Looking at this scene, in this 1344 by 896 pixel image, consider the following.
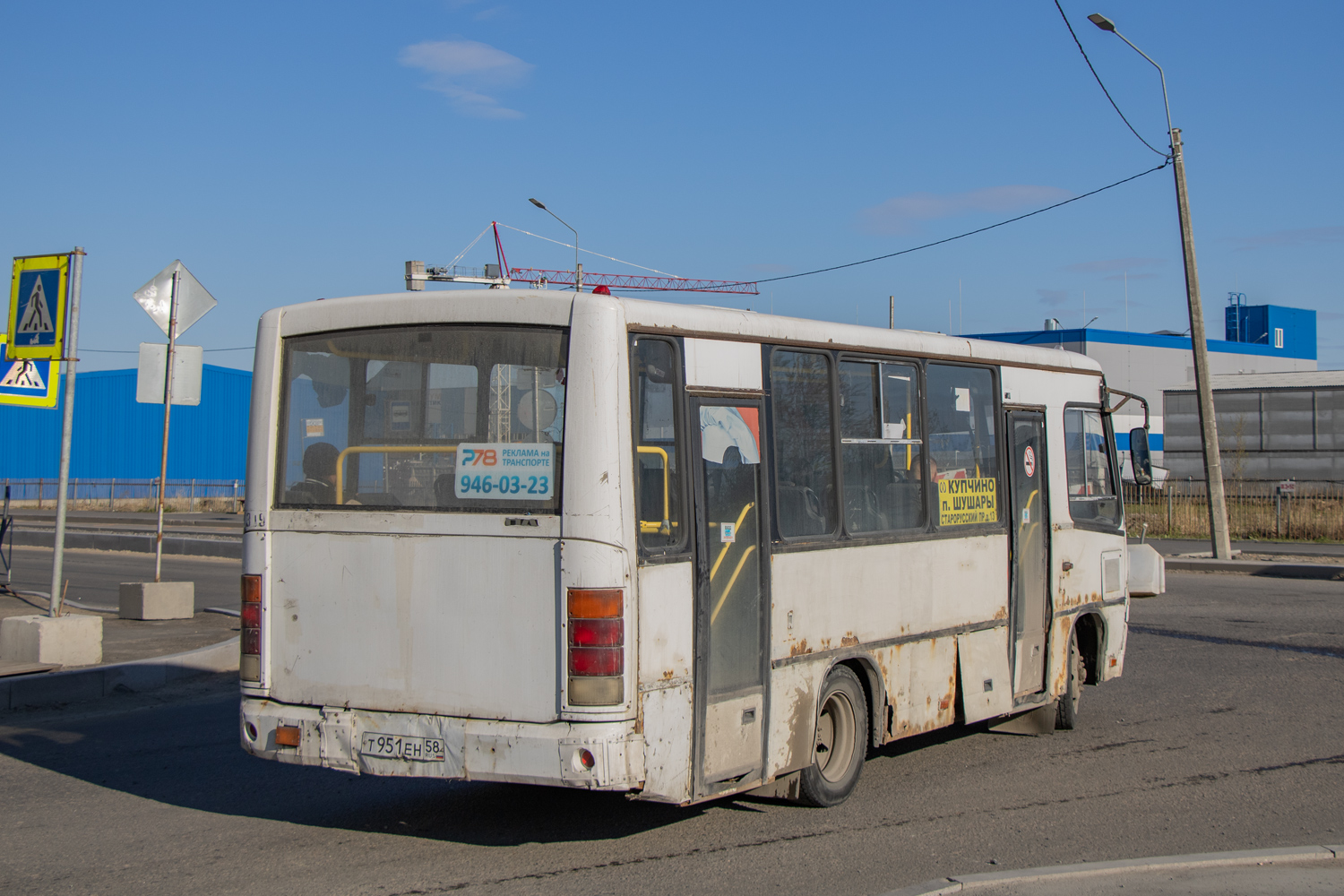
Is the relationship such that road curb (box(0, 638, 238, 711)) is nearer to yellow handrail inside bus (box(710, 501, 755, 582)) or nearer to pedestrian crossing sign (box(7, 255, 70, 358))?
pedestrian crossing sign (box(7, 255, 70, 358))

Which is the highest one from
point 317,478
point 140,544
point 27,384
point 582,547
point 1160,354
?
point 1160,354

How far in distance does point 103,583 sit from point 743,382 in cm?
1608

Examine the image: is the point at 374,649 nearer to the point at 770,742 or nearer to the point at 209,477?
the point at 770,742

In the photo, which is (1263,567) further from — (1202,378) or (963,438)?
(963,438)

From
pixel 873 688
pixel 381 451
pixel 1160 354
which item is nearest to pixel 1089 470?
pixel 873 688

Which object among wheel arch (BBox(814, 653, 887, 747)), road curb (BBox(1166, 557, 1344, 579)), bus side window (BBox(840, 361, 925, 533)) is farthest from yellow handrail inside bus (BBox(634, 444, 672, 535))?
road curb (BBox(1166, 557, 1344, 579))

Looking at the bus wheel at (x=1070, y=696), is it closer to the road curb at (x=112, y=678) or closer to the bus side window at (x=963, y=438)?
the bus side window at (x=963, y=438)

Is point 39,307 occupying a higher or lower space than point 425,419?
higher

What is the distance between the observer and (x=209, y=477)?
6606 cm

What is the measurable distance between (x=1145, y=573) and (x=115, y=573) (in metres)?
17.2

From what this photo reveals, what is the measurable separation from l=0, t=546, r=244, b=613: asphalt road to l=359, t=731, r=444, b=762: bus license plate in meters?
9.53

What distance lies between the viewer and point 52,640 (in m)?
10.5

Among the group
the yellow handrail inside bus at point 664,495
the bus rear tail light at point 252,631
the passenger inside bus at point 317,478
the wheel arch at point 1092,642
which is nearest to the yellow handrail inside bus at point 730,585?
the yellow handrail inside bus at point 664,495

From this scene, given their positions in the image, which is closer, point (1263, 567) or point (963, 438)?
point (963, 438)
